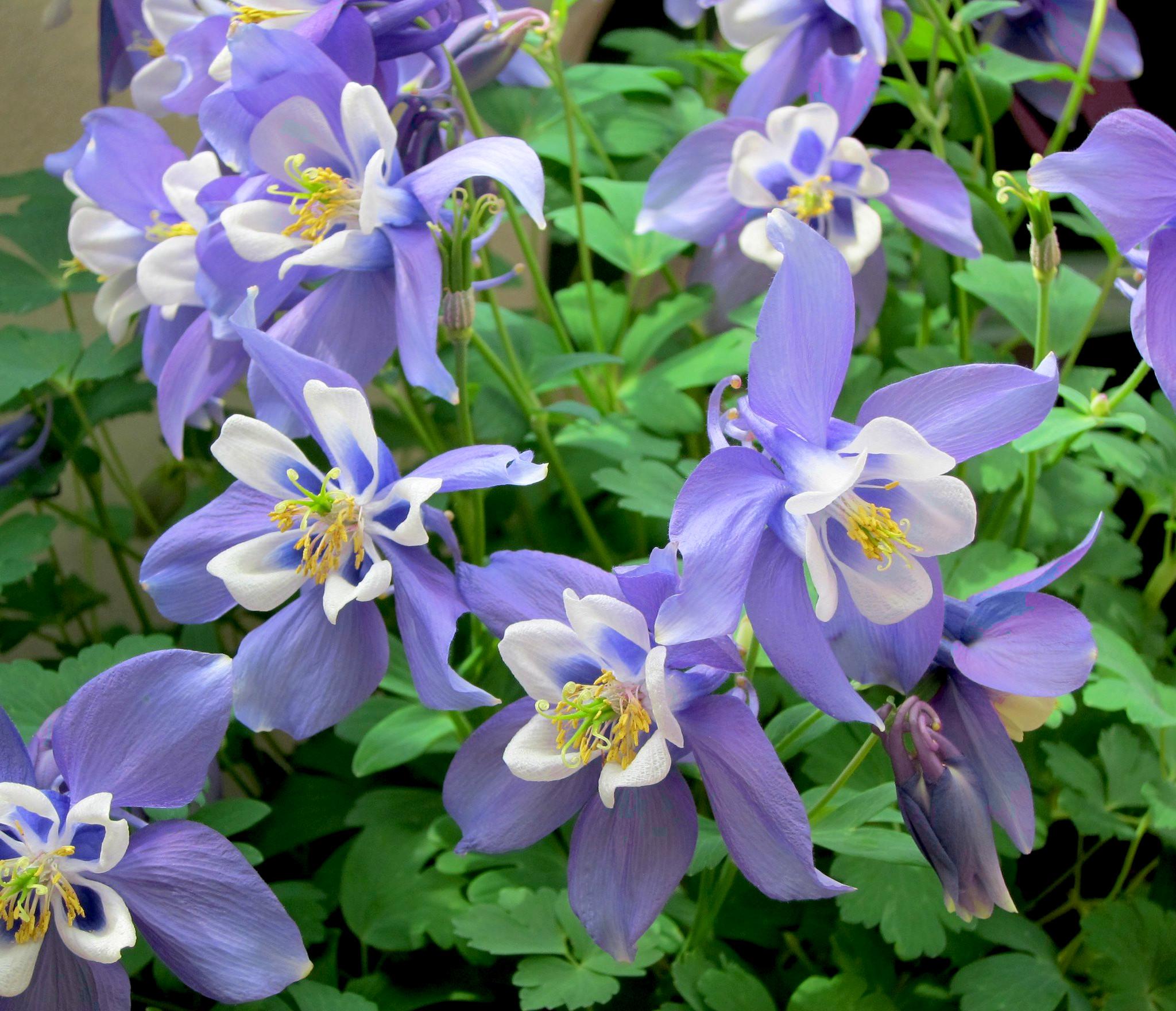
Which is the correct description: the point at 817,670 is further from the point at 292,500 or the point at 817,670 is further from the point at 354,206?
the point at 354,206

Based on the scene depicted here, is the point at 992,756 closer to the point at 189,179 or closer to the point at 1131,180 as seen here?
the point at 1131,180

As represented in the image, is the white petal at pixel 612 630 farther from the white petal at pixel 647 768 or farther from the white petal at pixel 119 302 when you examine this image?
the white petal at pixel 119 302

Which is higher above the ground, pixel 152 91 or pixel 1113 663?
pixel 152 91

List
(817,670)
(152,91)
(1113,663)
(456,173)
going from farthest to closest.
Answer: (152,91) → (1113,663) → (456,173) → (817,670)

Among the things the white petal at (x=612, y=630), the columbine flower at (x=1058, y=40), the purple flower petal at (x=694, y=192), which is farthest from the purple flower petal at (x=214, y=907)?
the columbine flower at (x=1058, y=40)

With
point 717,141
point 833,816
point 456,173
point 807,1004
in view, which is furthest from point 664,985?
point 717,141

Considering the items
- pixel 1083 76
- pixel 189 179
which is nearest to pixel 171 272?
pixel 189 179
